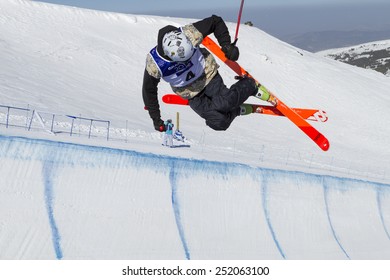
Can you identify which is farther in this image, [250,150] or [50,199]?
[250,150]

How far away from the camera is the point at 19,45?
32000mm

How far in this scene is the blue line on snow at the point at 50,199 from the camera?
25.8 feet

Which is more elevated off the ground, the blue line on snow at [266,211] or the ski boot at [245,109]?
the ski boot at [245,109]

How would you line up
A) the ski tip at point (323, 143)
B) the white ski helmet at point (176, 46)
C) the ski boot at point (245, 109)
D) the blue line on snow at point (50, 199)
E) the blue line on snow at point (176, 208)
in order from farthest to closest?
the blue line on snow at point (176, 208) → the blue line on snow at point (50, 199) → the ski tip at point (323, 143) → the ski boot at point (245, 109) → the white ski helmet at point (176, 46)

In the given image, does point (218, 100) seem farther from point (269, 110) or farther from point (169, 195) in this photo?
point (169, 195)

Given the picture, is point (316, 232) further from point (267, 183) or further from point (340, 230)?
point (267, 183)

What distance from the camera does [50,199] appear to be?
8227 millimetres

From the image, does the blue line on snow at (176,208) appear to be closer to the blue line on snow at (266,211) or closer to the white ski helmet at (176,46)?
the blue line on snow at (266,211)

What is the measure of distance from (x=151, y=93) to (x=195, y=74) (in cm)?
67

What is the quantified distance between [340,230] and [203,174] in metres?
4.06

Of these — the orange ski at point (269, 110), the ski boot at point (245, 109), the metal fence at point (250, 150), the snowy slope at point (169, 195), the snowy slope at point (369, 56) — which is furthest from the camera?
the snowy slope at point (369, 56)

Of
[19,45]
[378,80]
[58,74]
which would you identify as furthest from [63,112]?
[378,80]

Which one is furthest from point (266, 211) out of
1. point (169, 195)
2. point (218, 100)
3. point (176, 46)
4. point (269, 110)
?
point (176, 46)

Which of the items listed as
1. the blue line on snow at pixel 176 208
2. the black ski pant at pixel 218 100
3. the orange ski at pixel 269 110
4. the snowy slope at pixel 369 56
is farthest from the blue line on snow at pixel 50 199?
the snowy slope at pixel 369 56
